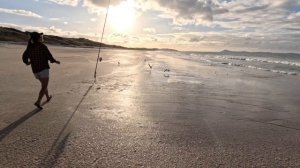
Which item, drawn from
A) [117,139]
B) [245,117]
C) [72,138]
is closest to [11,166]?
[72,138]

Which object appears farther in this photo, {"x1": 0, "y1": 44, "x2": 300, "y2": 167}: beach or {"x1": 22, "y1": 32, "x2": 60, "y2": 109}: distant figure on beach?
{"x1": 22, "y1": 32, "x2": 60, "y2": 109}: distant figure on beach

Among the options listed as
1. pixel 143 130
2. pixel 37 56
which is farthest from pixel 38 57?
pixel 143 130

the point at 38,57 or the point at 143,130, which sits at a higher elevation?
the point at 38,57

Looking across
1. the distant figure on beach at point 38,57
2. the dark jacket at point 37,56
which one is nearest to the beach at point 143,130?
the distant figure on beach at point 38,57

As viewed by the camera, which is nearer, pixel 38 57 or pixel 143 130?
pixel 143 130

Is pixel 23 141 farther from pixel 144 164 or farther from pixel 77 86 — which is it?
pixel 77 86

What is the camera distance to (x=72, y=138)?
5.44 meters

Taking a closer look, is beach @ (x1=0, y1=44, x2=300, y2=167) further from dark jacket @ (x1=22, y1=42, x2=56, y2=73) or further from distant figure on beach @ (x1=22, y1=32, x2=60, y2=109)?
dark jacket @ (x1=22, y1=42, x2=56, y2=73)

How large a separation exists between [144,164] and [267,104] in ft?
20.7

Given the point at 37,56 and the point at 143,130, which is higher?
the point at 37,56

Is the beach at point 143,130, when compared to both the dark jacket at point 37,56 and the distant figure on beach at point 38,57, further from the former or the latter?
the dark jacket at point 37,56

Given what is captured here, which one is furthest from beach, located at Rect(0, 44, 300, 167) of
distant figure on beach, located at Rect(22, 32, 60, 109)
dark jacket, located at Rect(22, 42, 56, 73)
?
dark jacket, located at Rect(22, 42, 56, 73)

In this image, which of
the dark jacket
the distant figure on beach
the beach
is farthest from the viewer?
the dark jacket

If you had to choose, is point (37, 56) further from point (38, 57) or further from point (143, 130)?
point (143, 130)
